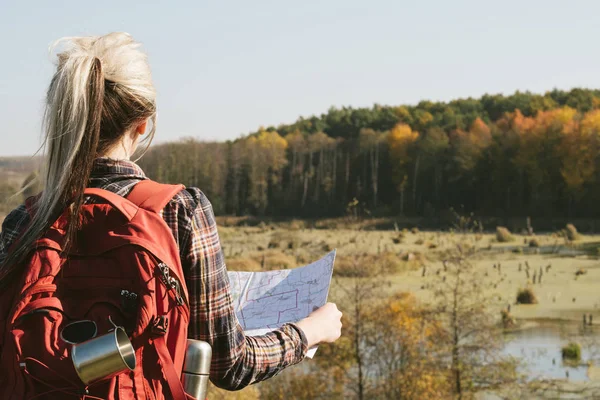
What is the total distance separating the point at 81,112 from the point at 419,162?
4916cm

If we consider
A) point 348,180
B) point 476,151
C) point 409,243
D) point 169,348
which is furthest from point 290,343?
point 348,180

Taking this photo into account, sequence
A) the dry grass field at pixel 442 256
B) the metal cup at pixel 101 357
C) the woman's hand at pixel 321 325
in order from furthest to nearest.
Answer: the dry grass field at pixel 442 256, the woman's hand at pixel 321 325, the metal cup at pixel 101 357

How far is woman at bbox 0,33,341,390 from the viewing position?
134 cm

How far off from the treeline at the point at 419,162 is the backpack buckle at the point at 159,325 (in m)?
38.8

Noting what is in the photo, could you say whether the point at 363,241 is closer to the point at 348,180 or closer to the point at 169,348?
the point at 348,180

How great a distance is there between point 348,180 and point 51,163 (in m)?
51.0

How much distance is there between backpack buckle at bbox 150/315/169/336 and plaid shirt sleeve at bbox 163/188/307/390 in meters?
0.11

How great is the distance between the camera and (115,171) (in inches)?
56.3

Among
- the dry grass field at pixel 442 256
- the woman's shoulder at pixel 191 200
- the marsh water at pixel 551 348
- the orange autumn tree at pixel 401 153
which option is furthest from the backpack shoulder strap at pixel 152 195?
the orange autumn tree at pixel 401 153

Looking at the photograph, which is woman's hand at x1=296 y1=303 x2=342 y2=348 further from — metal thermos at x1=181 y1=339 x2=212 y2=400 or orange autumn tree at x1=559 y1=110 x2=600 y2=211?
orange autumn tree at x1=559 y1=110 x2=600 y2=211

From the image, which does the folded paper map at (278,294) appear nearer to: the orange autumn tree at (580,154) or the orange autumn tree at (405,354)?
the orange autumn tree at (405,354)

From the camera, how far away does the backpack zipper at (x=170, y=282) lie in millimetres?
1292

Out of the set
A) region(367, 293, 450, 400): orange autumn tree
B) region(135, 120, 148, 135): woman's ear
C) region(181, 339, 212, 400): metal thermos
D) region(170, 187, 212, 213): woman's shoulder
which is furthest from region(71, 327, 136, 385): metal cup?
region(367, 293, 450, 400): orange autumn tree

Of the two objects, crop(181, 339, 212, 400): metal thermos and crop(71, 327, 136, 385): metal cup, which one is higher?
crop(71, 327, 136, 385): metal cup
